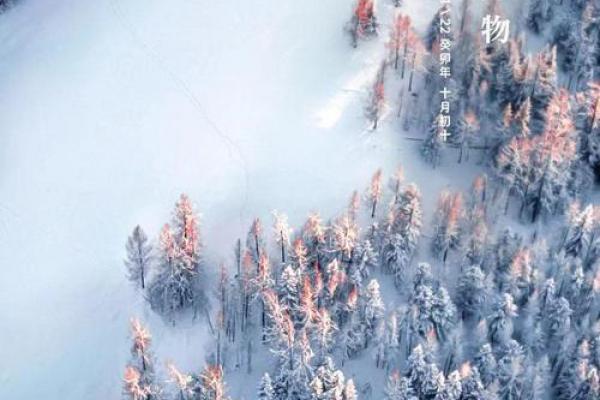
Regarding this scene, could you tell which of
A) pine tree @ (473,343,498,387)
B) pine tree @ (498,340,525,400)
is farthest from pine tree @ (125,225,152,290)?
pine tree @ (498,340,525,400)

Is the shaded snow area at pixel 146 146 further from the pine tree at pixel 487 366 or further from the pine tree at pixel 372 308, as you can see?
the pine tree at pixel 487 366

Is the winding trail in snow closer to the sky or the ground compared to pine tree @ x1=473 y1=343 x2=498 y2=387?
closer to the sky

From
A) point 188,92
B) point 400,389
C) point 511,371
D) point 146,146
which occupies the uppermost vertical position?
point 188,92

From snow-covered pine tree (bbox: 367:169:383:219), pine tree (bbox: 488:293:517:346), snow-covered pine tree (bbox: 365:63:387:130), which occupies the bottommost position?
pine tree (bbox: 488:293:517:346)

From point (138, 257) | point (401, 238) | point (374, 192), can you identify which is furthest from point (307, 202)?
point (138, 257)

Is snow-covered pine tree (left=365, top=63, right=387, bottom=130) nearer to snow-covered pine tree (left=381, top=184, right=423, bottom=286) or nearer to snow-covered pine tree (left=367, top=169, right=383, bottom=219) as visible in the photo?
snow-covered pine tree (left=367, top=169, right=383, bottom=219)

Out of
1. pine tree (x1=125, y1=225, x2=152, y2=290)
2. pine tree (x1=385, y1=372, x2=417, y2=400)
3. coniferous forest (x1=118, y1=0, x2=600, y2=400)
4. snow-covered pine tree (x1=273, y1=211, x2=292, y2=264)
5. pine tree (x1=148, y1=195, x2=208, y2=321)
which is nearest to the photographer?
pine tree (x1=385, y1=372, x2=417, y2=400)

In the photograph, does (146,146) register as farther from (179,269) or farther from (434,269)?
(434,269)
